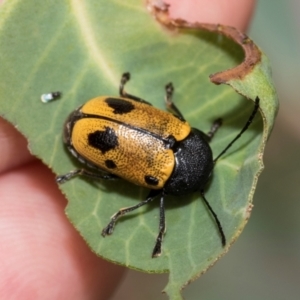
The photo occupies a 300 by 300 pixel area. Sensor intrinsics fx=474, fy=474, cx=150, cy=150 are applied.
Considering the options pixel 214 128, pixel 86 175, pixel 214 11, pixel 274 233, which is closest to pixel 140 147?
pixel 86 175

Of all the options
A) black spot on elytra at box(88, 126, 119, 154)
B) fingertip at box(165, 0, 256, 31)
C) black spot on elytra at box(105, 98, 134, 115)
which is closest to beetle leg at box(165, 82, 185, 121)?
black spot on elytra at box(105, 98, 134, 115)

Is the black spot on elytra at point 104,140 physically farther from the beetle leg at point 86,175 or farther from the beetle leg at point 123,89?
the beetle leg at point 123,89

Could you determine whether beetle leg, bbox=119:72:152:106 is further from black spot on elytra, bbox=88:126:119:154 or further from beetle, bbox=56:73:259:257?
black spot on elytra, bbox=88:126:119:154

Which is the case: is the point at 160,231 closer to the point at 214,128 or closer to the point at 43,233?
the point at 214,128

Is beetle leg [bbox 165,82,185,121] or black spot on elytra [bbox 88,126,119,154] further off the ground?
beetle leg [bbox 165,82,185,121]

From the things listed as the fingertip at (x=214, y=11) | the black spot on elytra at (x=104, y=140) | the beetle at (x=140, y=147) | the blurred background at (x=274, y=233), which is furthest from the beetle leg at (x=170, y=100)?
the blurred background at (x=274, y=233)
